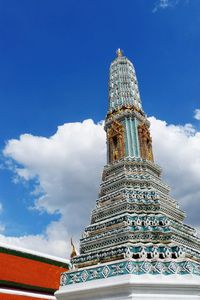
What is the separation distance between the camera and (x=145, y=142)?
12430mm

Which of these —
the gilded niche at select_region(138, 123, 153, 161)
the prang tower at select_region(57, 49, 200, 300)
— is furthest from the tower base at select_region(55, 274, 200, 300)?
the gilded niche at select_region(138, 123, 153, 161)

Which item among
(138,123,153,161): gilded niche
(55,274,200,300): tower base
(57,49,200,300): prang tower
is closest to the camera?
(55,274,200,300): tower base

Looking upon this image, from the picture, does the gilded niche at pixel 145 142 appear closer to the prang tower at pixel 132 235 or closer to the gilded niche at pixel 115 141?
the prang tower at pixel 132 235

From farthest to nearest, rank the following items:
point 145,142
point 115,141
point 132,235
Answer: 1. point 115,141
2. point 145,142
3. point 132,235

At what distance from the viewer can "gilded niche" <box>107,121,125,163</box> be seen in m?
12.1

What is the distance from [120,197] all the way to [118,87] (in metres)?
5.53

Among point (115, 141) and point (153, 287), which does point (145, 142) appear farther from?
point (153, 287)

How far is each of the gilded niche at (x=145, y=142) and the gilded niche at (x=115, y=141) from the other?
0.68 meters

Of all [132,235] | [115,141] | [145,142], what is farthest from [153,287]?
[115,141]

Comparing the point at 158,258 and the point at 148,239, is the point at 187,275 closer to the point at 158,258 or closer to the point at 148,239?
the point at 158,258

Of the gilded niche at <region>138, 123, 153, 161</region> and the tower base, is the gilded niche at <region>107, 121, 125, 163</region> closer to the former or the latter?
the gilded niche at <region>138, 123, 153, 161</region>

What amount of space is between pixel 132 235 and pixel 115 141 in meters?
4.55

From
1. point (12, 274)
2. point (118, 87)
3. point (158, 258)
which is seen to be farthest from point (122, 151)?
point (12, 274)

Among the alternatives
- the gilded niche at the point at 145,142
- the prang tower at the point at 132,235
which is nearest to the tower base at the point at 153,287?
the prang tower at the point at 132,235
